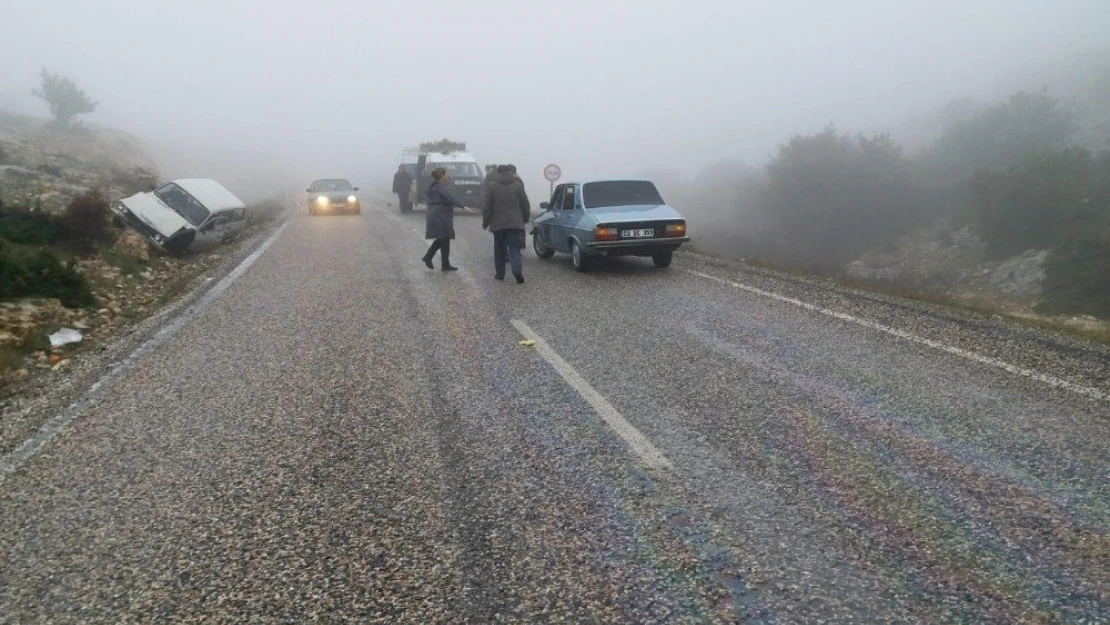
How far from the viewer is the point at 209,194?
1753 cm

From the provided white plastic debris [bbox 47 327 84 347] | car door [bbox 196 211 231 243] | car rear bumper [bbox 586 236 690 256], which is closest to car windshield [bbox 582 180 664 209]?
car rear bumper [bbox 586 236 690 256]

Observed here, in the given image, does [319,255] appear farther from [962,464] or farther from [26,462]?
[962,464]

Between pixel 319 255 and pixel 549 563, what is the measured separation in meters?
12.4

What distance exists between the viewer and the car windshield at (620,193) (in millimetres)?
12062

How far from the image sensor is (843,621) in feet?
8.05

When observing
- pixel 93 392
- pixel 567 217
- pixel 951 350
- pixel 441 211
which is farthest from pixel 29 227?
pixel 951 350

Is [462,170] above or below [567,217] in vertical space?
above

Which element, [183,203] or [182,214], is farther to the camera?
[183,203]

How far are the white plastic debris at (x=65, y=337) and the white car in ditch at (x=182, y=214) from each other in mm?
7518

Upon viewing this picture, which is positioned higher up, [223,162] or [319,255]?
[223,162]

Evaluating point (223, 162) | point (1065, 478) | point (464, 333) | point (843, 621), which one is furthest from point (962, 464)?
point (223, 162)

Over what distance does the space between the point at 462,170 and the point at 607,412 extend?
22949 mm

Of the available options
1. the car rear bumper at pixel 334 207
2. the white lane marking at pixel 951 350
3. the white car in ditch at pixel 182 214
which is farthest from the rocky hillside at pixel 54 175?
the white lane marking at pixel 951 350

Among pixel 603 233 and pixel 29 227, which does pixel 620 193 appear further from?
pixel 29 227
